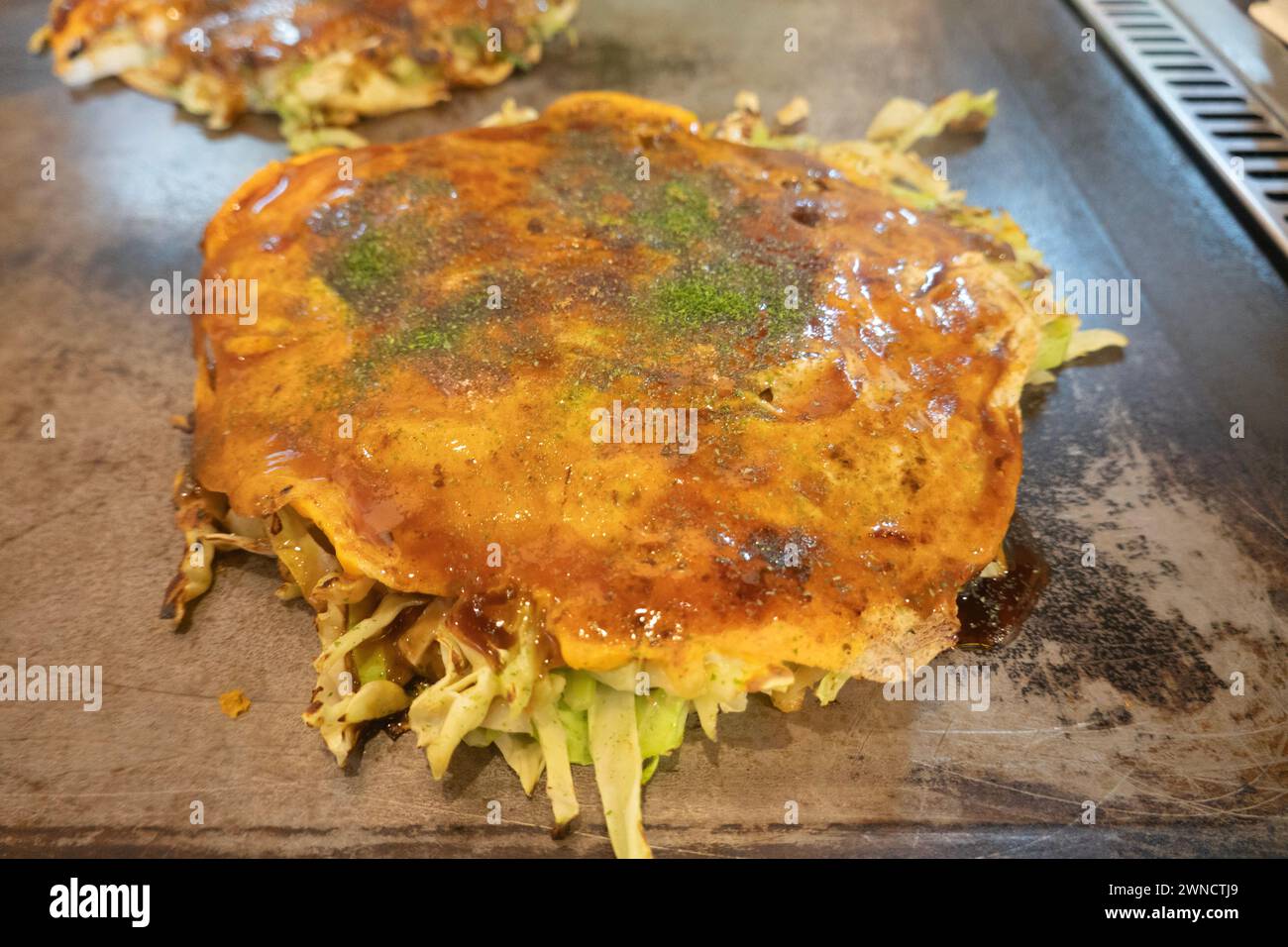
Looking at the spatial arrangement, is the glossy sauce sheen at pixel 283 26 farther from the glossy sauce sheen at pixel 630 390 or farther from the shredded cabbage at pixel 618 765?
the shredded cabbage at pixel 618 765

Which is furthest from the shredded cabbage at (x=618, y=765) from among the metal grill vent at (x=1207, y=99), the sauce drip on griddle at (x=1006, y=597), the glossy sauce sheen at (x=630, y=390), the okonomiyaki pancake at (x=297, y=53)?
the okonomiyaki pancake at (x=297, y=53)

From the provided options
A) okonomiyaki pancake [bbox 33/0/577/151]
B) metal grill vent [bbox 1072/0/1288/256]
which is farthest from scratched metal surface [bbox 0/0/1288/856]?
okonomiyaki pancake [bbox 33/0/577/151]

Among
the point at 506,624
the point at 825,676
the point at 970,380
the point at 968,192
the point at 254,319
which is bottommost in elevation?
the point at 825,676

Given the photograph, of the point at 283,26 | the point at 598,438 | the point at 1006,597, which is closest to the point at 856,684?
the point at 1006,597

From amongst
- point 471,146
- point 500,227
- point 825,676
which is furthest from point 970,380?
point 471,146

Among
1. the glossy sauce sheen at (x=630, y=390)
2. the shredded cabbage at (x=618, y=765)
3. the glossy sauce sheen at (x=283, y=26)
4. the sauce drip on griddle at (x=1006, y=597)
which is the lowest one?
the shredded cabbage at (x=618, y=765)

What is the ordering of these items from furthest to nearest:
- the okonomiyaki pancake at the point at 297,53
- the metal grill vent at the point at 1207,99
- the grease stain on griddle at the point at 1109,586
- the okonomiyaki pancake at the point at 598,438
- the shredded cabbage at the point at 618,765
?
the okonomiyaki pancake at the point at 297,53 < the metal grill vent at the point at 1207,99 < the grease stain on griddle at the point at 1109,586 < the okonomiyaki pancake at the point at 598,438 < the shredded cabbage at the point at 618,765

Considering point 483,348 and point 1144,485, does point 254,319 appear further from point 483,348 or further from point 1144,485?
point 1144,485
